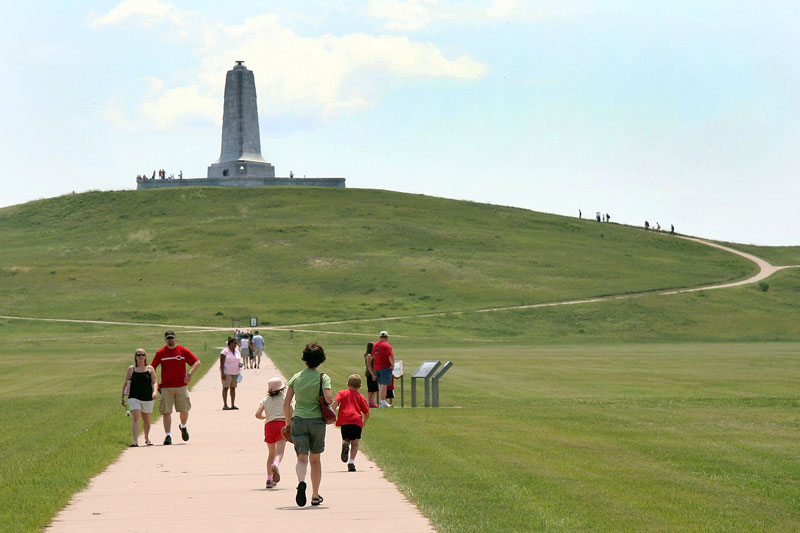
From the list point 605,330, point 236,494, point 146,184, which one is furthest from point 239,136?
point 236,494

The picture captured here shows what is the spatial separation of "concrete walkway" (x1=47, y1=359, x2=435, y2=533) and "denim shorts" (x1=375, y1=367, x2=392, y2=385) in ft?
26.1

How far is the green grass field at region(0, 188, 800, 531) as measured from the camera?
16203 millimetres

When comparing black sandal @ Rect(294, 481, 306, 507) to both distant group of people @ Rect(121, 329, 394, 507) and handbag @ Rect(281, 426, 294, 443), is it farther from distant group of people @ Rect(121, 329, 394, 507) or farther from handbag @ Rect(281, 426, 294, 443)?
handbag @ Rect(281, 426, 294, 443)

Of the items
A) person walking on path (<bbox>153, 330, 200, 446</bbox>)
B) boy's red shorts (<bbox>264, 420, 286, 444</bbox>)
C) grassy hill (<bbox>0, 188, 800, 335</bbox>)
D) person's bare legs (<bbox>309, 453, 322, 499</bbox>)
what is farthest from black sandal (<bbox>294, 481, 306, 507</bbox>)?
grassy hill (<bbox>0, 188, 800, 335</bbox>)

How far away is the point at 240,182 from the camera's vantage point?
15300 cm

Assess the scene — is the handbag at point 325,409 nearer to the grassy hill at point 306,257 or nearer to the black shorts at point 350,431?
the black shorts at point 350,431

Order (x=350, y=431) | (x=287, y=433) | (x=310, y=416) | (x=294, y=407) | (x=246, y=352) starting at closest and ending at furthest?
1. (x=310, y=416)
2. (x=287, y=433)
3. (x=294, y=407)
4. (x=350, y=431)
5. (x=246, y=352)

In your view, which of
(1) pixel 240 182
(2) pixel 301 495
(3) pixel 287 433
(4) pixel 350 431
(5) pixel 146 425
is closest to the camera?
(2) pixel 301 495

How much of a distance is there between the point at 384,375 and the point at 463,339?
178 ft

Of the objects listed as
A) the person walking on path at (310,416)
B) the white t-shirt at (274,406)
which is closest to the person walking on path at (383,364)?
the white t-shirt at (274,406)

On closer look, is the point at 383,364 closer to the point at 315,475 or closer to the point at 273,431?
the point at 273,431

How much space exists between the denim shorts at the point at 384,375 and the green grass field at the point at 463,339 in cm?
213

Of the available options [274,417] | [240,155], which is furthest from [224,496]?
[240,155]

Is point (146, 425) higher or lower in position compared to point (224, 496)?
higher
